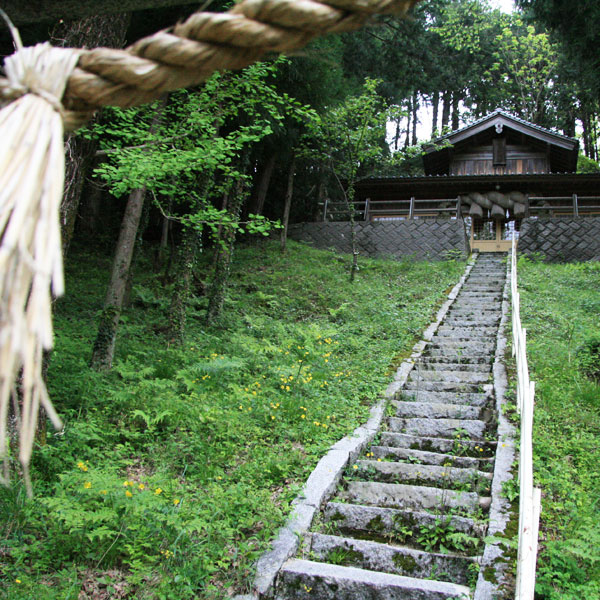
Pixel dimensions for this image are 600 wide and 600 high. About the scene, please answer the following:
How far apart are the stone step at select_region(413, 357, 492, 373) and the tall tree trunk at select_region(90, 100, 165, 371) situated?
453cm

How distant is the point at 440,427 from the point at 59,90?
5.87m

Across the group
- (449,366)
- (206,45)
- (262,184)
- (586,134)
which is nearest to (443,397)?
(449,366)

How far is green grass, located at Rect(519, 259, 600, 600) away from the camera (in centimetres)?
318

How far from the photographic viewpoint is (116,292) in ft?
26.9

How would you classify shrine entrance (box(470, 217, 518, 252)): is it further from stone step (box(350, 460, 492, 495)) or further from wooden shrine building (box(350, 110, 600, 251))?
stone step (box(350, 460, 492, 495))

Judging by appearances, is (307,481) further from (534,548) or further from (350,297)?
(350,297)

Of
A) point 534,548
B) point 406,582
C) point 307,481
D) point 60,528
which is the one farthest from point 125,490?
point 534,548

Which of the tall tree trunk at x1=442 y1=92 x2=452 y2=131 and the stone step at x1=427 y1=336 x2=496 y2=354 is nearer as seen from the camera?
the stone step at x1=427 y1=336 x2=496 y2=354

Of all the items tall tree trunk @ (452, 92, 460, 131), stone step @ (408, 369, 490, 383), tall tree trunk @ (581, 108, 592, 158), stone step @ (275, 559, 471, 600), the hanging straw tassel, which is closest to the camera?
the hanging straw tassel

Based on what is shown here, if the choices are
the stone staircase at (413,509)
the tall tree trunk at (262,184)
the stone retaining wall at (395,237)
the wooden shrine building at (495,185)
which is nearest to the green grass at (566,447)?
the stone staircase at (413,509)

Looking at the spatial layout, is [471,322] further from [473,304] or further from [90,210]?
[90,210]

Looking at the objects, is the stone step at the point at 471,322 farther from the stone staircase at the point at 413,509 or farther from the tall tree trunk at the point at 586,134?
the tall tree trunk at the point at 586,134

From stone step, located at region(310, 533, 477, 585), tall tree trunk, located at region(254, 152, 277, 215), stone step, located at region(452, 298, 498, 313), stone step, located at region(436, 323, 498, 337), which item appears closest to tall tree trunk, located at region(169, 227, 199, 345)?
stone step, located at region(436, 323, 498, 337)

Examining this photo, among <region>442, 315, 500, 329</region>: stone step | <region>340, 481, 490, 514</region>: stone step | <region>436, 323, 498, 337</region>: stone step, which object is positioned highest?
<region>442, 315, 500, 329</region>: stone step
